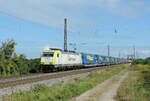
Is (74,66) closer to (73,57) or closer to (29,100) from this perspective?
(73,57)

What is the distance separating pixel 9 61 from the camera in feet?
80.9

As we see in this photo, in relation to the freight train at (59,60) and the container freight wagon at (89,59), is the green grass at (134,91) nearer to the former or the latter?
the freight train at (59,60)

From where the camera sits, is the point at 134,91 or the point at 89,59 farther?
the point at 89,59

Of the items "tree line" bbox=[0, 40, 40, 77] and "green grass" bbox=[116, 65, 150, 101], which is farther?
"tree line" bbox=[0, 40, 40, 77]

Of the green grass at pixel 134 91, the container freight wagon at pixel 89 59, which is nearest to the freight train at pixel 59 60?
the container freight wagon at pixel 89 59

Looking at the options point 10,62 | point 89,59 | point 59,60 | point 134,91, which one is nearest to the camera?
point 134,91

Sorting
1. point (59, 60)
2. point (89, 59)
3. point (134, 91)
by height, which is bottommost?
point (134, 91)

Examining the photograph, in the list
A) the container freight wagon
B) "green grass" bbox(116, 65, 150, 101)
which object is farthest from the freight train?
"green grass" bbox(116, 65, 150, 101)

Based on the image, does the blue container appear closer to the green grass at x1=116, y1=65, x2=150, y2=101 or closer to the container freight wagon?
the container freight wagon

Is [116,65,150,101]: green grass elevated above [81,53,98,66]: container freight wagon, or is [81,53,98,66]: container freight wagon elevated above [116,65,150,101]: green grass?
[81,53,98,66]: container freight wagon

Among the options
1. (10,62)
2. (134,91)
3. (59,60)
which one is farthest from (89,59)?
(134,91)

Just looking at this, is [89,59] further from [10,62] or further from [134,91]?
[134,91]

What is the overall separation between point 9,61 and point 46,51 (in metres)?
7.19

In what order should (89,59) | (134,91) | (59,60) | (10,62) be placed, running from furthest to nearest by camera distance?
(89,59)
(59,60)
(10,62)
(134,91)
